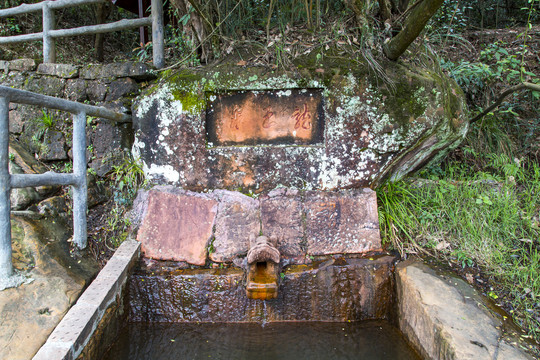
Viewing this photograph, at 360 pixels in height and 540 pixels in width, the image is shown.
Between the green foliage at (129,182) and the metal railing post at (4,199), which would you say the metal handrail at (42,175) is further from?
the green foliage at (129,182)

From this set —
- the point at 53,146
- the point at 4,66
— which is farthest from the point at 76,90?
the point at 4,66

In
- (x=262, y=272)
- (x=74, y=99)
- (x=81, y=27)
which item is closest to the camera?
(x=262, y=272)

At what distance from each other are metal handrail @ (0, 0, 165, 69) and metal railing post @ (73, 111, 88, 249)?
1099 millimetres

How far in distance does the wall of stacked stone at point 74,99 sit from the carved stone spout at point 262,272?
197cm

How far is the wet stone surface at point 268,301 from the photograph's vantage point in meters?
2.77

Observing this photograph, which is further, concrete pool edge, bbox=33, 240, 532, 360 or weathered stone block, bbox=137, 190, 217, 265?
weathered stone block, bbox=137, 190, 217, 265

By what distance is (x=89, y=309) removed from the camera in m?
2.19

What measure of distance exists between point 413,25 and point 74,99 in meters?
3.54

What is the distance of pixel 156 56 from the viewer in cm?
Result: 346

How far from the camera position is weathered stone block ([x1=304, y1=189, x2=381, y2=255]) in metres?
2.98

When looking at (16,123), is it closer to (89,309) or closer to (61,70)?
(61,70)

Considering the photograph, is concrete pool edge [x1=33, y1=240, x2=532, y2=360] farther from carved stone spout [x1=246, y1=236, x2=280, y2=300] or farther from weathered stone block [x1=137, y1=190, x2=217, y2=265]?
carved stone spout [x1=246, y1=236, x2=280, y2=300]

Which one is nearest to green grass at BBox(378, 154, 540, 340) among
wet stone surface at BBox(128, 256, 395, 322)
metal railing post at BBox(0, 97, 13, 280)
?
wet stone surface at BBox(128, 256, 395, 322)

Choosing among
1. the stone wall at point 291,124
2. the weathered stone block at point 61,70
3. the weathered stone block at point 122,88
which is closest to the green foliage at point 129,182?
the stone wall at point 291,124
